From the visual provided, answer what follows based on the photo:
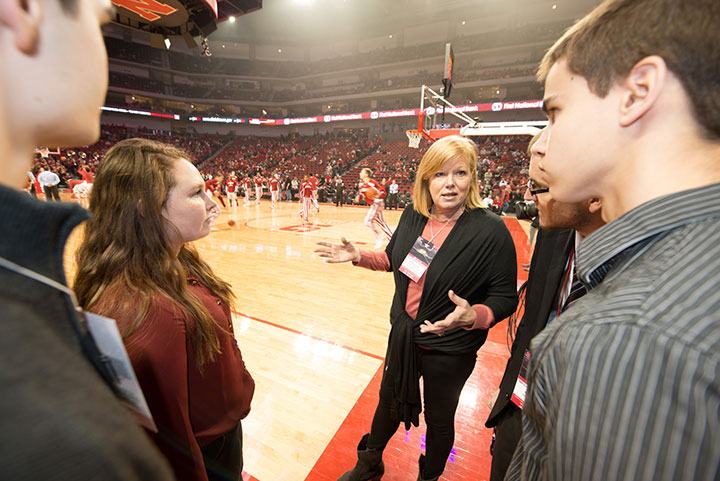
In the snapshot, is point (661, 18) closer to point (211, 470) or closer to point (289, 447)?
point (211, 470)

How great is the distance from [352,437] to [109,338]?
79.6 inches

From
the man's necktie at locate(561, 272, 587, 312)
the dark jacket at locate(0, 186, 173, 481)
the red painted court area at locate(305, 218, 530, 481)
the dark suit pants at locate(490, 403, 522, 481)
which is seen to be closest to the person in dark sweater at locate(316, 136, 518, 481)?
the red painted court area at locate(305, 218, 530, 481)

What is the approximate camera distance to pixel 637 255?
521mm

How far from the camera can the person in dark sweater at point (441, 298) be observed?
1524 mm

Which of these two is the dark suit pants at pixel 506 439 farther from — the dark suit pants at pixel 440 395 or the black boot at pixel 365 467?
the black boot at pixel 365 467

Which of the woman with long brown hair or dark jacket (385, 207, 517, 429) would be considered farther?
A: dark jacket (385, 207, 517, 429)

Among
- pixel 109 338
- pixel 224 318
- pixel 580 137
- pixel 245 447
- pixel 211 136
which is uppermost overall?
pixel 211 136

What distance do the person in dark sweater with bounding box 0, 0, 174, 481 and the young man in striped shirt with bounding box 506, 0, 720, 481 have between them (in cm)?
57

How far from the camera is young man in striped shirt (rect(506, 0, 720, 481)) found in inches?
14.9

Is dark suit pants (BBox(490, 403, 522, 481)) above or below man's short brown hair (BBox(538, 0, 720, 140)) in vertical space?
below

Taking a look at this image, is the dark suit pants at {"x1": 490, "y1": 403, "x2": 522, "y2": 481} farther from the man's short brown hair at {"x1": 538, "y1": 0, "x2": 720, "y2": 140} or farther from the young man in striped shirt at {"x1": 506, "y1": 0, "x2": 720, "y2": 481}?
the man's short brown hair at {"x1": 538, "y1": 0, "x2": 720, "y2": 140}

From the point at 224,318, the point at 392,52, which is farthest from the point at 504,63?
the point at 224,318

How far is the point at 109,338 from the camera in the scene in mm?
469

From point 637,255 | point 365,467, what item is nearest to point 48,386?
point 637,255
